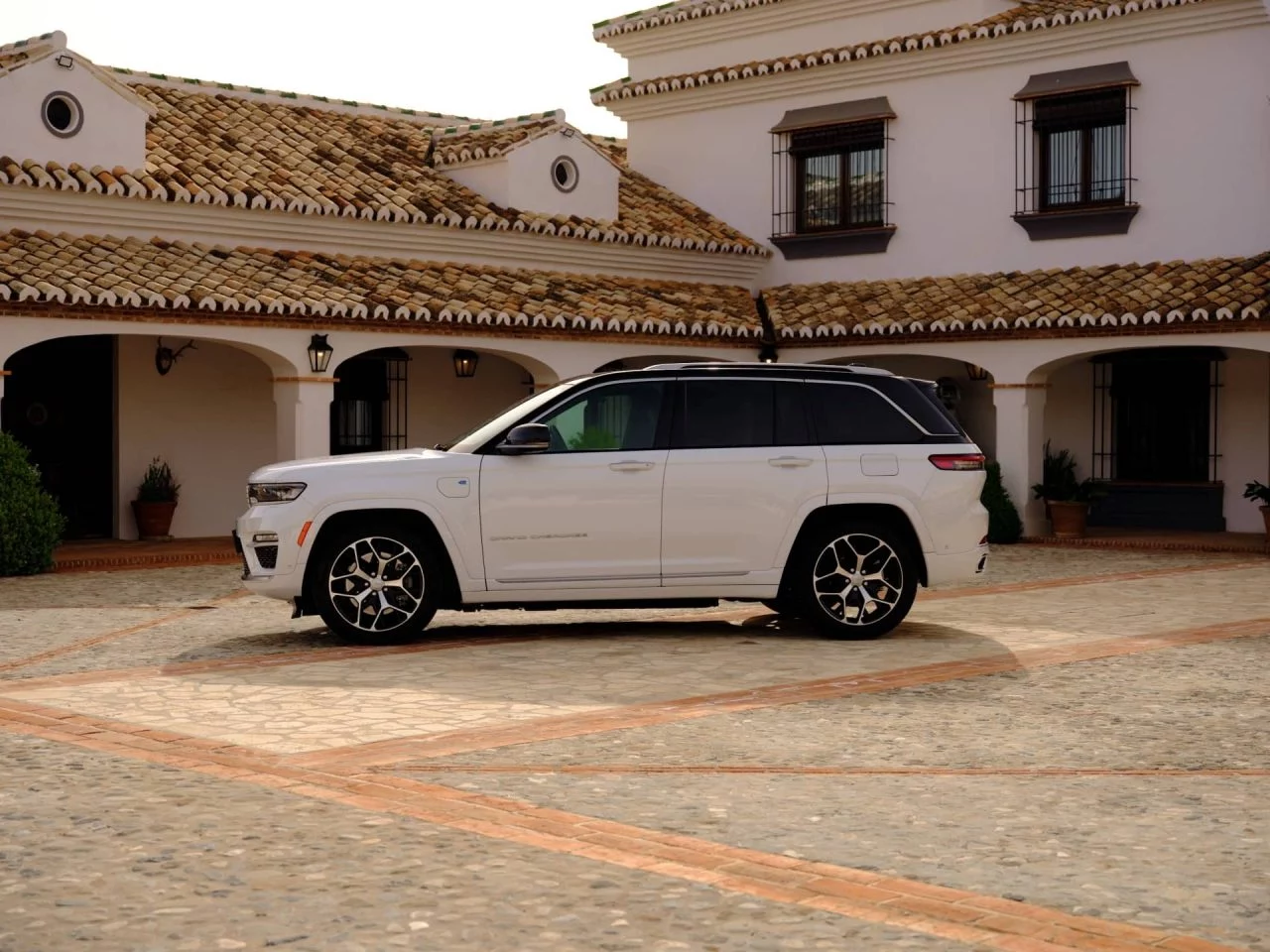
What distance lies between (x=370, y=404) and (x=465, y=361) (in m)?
1.33

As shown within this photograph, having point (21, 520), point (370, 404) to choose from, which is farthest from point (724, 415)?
point (370, 404)

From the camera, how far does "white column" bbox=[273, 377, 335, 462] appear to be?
1920 cm

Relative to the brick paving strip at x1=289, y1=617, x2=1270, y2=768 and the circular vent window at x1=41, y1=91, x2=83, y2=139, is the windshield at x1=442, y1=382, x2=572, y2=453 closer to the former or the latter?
the brick paving strip at x1=289, y1=617, x2=1270, y2=768

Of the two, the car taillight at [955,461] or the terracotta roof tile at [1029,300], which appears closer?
the car taillight at [955,461]

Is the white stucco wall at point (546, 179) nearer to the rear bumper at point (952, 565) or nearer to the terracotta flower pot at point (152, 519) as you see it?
the terracotta flower pot at point (152, 519)

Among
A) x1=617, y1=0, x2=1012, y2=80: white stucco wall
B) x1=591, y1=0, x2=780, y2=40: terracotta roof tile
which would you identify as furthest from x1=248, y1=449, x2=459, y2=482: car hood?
x1=591, y1=0, x2=780, y2=40: terracotta roof tile

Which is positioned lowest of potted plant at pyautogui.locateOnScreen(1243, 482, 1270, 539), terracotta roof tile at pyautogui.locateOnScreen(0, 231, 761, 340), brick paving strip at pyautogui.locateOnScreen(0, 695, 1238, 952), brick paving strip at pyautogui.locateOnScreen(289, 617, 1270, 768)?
brick paving strip at pyautogui.locateOnScreen(0, 695, 1238, 952)

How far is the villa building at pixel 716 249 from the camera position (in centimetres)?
1916

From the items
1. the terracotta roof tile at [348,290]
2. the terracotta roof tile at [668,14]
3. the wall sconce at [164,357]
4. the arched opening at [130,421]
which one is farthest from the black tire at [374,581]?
the terracotta roof tile at [668,14]

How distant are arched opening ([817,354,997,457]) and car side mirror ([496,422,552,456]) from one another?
13437mm

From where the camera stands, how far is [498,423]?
444 inches

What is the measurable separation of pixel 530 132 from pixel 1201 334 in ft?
29.0

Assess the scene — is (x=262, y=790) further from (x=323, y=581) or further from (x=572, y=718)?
(x=323, y=581)

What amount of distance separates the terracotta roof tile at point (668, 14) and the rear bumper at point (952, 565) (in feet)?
52.8
